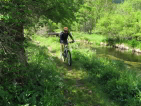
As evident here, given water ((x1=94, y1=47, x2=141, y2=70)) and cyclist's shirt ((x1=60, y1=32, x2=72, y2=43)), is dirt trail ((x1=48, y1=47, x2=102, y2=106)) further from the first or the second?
water ((x1=94, y1=47, x2=141, y2=70))

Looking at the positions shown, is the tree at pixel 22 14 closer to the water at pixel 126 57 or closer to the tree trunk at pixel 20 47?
the tree trunk at pixel 20 47

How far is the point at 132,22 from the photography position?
3170 cm

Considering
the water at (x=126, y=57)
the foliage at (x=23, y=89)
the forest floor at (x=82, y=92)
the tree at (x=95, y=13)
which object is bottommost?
the water at (x=126, y=57)

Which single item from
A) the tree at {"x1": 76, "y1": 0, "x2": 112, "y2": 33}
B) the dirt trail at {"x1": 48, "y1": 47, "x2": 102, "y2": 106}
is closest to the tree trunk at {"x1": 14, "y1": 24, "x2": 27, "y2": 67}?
the dirt trail at {"x1": 48, "y1": 47, "x2": 102, "y2": 106}

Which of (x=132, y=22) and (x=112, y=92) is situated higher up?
(x=132, y=22)

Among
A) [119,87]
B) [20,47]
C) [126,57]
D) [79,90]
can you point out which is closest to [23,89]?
[20,47]

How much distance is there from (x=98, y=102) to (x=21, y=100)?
2.91 meters

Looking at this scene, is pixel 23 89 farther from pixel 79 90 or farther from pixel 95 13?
pixel 95 13

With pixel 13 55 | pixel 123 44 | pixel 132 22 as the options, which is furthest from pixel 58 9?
pixel 132 22

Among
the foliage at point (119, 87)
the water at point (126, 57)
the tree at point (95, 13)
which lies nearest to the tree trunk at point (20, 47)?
the foliage at point (119, 87)

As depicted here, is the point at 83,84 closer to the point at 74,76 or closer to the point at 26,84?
the point at 74,76

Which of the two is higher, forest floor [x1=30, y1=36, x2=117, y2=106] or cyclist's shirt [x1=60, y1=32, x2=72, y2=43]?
cyclist's shirt [x1=60, y1=32, x2=72, y2=43]

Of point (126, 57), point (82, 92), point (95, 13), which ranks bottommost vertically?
point (126, 57)

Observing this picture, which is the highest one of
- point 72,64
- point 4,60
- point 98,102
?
point 4,60
